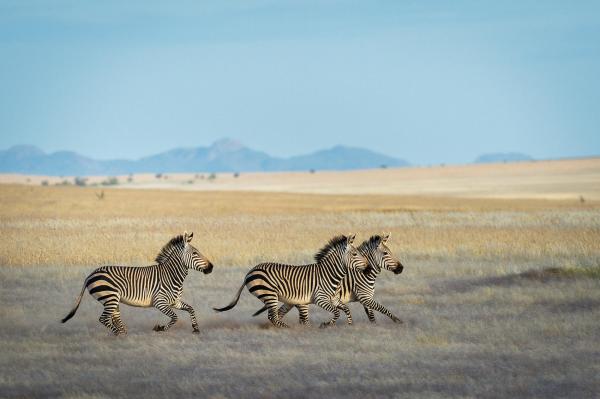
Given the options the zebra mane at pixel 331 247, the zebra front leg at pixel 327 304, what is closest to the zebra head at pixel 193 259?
the zebra front leg at pixel 327 304

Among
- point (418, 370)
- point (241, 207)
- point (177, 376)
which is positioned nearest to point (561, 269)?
point (418, 370)

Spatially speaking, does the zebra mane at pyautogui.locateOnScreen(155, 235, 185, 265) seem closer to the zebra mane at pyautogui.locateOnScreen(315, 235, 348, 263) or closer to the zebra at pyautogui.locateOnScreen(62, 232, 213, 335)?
the zebra at pyautogui.locateOnScreen(62, 232, 213, 335)

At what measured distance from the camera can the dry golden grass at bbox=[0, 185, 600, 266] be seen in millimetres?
32125

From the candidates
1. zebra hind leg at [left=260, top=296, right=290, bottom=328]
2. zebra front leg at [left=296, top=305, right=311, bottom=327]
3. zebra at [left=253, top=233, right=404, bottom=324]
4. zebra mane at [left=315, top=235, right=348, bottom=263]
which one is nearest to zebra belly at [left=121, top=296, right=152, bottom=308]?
zebra hind leg at [left=260, top=296, right=290, bottom=328]

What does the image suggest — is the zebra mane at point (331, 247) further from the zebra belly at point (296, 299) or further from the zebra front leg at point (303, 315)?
A: the zebra front leg at point (303, 315)

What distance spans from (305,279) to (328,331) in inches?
45.8

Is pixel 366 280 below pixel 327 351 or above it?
above

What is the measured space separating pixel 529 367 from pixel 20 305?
37.7 ft

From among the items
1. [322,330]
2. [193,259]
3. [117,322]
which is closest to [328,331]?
[322,330]

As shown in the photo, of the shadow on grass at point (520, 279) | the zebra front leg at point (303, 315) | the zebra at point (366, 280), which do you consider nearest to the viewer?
the zebra front leg at point (303, 315)

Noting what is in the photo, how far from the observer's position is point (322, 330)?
16719mm

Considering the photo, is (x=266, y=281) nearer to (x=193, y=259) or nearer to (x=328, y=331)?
(x=193, y=259)

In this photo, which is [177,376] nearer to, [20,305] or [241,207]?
[20,305]

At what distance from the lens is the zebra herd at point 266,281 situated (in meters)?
15.1
